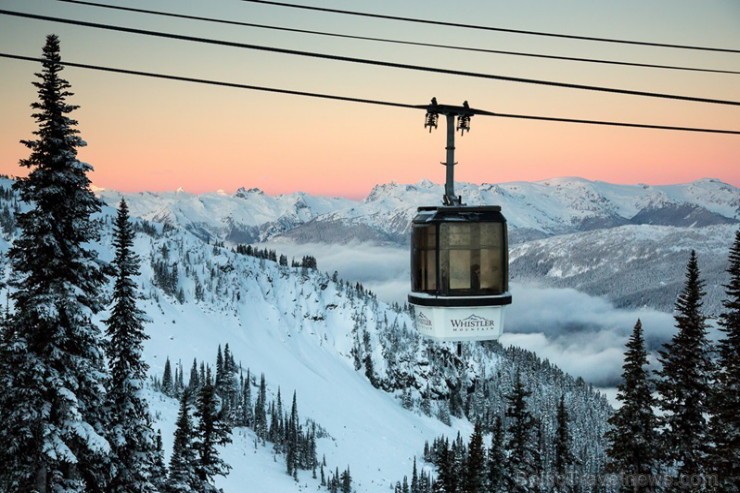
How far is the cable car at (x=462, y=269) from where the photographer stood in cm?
1698

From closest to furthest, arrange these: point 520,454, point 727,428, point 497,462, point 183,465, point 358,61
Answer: point 358,61 < point 727,428 < point 183,465 < point 520,454 < point 497,462

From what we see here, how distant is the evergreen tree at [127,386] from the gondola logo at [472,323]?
13605 mm

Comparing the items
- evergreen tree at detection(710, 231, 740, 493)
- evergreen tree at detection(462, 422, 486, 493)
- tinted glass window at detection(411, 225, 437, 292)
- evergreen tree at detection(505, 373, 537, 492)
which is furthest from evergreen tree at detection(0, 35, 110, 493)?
evergreen tree at detection(462, 422, 486, 493)

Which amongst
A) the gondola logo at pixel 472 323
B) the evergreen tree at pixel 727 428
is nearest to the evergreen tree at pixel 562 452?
the evergreen tree at pixel 727 428

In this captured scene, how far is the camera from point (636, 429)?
1190 inches

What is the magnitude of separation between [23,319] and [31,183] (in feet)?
12.8

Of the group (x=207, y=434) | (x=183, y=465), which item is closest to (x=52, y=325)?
(x=183, y=465)

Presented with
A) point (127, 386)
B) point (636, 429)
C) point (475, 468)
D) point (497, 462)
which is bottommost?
point (475, 468)

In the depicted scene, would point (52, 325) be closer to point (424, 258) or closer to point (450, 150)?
point (424, 258)

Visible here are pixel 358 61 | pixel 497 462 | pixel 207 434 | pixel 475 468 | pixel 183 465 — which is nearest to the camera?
pixel 358 61

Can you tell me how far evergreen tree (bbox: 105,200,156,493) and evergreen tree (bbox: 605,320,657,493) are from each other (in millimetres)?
19297

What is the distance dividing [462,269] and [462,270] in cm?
3

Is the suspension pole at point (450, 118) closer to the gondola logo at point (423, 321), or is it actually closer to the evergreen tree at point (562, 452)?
the gondola logo at point (423, 321)

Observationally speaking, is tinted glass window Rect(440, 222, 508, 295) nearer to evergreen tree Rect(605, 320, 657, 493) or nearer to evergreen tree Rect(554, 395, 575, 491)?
evergreen tree Rect(605, 320, 657, 493)
